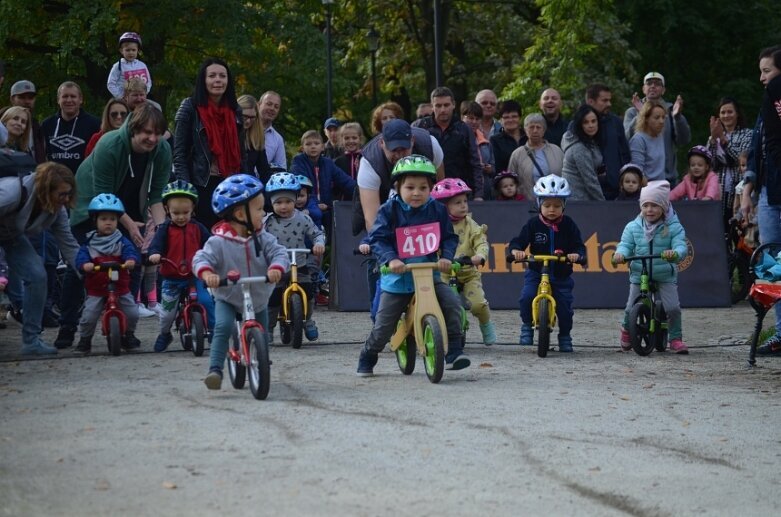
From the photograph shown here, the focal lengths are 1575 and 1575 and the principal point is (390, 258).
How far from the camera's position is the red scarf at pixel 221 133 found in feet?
44.3

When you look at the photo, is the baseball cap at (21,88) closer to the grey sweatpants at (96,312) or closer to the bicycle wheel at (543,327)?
the grey sweatpants at (96,312)

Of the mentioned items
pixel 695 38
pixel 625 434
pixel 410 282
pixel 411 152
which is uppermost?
pixel 695 38

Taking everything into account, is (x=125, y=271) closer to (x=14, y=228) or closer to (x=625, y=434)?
(x=14, y=228)

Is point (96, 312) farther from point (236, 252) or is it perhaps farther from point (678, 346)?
point (678, 346)

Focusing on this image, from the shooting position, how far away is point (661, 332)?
1348cm

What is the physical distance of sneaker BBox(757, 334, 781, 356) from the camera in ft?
42.3

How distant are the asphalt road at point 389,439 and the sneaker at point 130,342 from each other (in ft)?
2.23

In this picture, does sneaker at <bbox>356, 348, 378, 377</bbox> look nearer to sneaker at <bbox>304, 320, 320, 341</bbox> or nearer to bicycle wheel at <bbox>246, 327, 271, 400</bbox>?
bicycle wheel at <bbox>246, 327, 271, 400</bbox>

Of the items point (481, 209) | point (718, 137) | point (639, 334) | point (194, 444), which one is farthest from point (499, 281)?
point (194, 444)

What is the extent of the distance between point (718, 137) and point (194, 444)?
12.9 meters

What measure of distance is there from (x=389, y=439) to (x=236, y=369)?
2177 millimetres

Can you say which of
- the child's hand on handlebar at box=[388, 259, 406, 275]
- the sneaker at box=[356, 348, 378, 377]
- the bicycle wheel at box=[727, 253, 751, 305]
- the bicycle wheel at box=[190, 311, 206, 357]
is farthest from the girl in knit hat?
the bicycle wheel at box=[727, 253, 751, 305]

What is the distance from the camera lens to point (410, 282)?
10992 mm

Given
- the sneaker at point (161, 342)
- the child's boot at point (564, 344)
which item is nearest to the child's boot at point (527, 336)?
the child's boot at point (564, 344)
